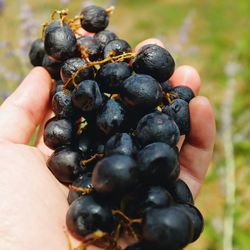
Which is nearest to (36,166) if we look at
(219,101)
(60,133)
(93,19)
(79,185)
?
(60,133)

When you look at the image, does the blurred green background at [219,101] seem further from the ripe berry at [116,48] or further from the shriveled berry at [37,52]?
the ripe berry at [116,48]

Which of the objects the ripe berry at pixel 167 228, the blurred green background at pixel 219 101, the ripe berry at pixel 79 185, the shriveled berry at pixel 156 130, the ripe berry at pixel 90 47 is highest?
the ripe berry at pixel 90 47

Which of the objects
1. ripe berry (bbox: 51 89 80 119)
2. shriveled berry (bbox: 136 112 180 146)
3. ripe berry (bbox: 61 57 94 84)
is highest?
ripe berry (bbox: 61 57 94 84)

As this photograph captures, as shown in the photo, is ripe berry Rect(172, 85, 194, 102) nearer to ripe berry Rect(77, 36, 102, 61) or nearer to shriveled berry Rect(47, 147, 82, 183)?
ripe berry Rect(77, 36, 102, 61)

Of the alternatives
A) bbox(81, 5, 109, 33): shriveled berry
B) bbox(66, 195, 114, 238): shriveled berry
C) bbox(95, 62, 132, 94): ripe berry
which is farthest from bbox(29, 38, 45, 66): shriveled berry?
bbox(66, 195, 114, 238): shriveled berry

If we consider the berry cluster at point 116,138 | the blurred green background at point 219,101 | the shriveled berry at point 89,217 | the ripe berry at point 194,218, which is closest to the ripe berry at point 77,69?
the berry cluster at point 116,138

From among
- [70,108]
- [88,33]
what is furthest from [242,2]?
[70,108]
